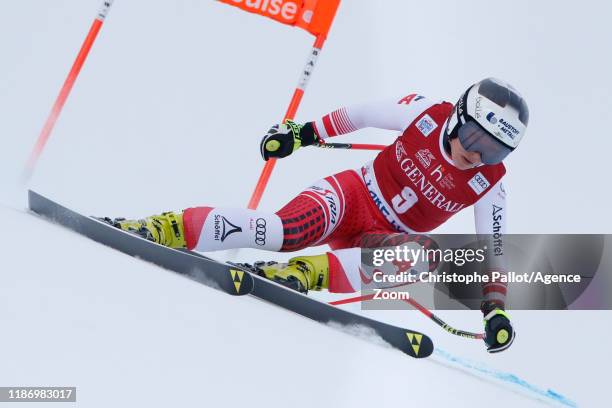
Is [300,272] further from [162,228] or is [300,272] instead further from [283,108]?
[283,108]

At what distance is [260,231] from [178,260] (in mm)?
385

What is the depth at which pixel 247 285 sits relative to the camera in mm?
3465

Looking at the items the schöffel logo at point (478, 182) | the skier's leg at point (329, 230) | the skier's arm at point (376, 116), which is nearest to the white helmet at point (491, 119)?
the schöffel logo at point (478, 182)

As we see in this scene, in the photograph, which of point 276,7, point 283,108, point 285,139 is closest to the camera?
point 285,139

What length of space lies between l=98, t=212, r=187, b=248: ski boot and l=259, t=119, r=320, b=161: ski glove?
0.63 meters

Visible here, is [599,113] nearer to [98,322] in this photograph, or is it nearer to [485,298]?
[485,298]

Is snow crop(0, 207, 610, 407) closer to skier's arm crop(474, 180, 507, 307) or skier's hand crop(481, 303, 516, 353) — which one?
skier's hand crop(481, 303, 516, 353)

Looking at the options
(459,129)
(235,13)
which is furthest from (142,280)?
(235,13)

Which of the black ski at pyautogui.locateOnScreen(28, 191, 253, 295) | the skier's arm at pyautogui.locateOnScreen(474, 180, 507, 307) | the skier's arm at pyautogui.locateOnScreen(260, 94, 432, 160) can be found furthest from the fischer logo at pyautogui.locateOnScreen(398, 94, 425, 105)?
the black ski at pyautogui.locateOnScreen(28, 191, 253, 295)

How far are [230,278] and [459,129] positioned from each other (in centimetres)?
109

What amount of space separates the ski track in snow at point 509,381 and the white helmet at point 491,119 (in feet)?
2.91

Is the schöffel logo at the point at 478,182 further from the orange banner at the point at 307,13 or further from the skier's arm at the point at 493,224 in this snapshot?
the orange banner at the point at 307,13

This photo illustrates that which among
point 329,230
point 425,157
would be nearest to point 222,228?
point 329,230

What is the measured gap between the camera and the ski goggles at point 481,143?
3741 mm
